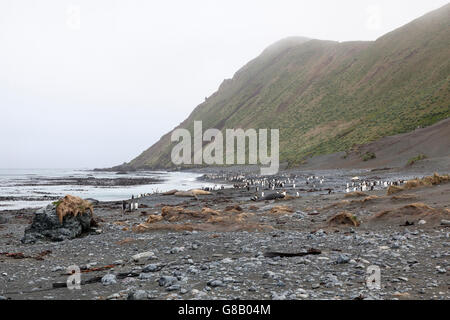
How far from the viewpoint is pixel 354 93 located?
110 metres

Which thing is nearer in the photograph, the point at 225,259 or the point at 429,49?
the point at 225,259

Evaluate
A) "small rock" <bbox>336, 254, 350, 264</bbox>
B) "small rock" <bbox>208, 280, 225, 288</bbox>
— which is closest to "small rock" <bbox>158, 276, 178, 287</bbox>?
"small rock" <bbox>208, 280, 225, 288</bbox>

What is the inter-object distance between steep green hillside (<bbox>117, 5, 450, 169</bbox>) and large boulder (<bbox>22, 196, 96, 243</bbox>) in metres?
69.8

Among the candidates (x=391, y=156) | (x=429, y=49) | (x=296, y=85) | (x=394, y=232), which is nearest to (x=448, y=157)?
(x=391, y=156)

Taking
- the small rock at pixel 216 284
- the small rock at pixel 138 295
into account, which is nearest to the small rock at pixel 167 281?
the small rock at pixel 138 295

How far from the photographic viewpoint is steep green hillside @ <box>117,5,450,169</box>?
82.4 m

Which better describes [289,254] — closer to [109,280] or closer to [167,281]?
[167,281]

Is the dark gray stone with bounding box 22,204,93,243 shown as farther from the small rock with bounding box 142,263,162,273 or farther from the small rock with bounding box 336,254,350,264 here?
the small rock with bounding box 336,254,350,264

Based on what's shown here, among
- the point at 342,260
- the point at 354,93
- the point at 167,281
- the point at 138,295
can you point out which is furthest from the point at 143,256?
the point at 354,93

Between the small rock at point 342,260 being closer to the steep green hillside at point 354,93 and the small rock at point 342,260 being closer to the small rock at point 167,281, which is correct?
the small rock at point 167,281

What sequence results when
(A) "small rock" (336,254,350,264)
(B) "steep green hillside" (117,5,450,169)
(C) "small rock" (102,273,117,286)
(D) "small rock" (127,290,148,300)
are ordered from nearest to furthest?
(D) "small rock" (127,290,148,300) → (C) "small rock" (102,273,117,286) → (A) "small rock" (336,254,350,264) → (B) "steep green hillside" (117,5,450,169)
